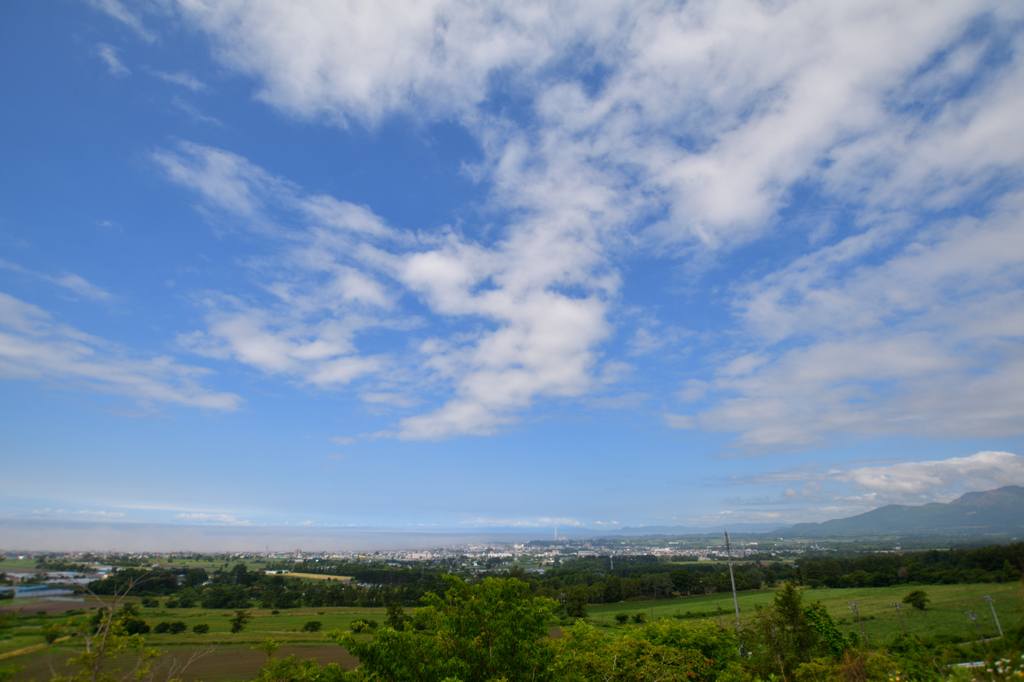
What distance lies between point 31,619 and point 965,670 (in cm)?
2531

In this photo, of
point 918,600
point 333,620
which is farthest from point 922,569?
point 333,620

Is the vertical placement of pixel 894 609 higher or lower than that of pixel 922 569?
lower

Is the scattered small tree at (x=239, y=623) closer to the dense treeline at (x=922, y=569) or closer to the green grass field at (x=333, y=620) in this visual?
the green grass field at (x=333, y=620)

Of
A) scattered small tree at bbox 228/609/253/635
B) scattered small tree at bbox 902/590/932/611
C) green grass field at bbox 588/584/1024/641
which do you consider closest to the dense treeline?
green grass field at bbox 588/584/1024/641

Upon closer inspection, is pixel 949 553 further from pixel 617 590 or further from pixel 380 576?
pixel 380 576

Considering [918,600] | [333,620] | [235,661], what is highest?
[918,600]

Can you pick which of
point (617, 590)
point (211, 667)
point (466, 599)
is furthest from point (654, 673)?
point (617, 590)

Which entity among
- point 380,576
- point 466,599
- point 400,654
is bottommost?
point 380,576

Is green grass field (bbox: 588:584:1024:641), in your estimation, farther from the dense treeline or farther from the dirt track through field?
the dirt track through field

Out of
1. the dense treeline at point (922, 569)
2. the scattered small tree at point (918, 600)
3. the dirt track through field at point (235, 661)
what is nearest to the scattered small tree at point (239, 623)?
the dirt track through field at point (235, 661)

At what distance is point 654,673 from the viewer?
44.4 ft

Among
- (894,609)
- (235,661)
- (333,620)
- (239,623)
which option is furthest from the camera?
(333,620)

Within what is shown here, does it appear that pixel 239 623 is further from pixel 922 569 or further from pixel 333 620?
pixel 922 569

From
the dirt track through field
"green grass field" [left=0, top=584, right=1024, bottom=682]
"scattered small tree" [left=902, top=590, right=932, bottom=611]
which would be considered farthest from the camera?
"scattered small tree" [left=902, top=590, right=932, bottom=611]
